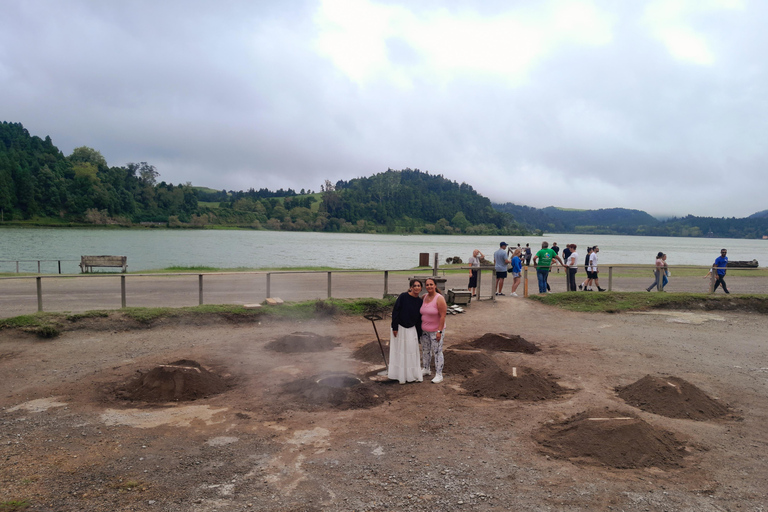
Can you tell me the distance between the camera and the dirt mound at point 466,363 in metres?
9.09

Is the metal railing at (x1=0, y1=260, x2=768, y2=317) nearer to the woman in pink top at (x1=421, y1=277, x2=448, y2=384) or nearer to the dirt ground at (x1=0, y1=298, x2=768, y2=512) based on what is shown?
the dirt ground at (x1=0, y1=298, x2=768, y2=512)

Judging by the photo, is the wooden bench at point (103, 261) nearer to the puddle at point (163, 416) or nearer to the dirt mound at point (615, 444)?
the puddle at point (163, 416)

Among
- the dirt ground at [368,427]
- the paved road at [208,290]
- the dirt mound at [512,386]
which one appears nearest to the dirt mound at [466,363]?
the dirt ground at [368,427]

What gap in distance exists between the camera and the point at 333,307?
47.0ft

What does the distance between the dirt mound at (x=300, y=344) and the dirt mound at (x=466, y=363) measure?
2985mm

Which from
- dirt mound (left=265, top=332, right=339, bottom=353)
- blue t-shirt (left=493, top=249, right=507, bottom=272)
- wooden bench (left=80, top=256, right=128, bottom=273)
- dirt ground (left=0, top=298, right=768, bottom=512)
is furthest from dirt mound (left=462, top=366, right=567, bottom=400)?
wooden bench (left=80, top=256, right=128, bottom=273)

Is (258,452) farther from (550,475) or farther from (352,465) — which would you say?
(550,475)

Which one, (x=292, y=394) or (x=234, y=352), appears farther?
(x=234, y=352)

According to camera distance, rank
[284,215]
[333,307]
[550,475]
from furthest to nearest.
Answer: [284,215]
[333,307]
[550,475]

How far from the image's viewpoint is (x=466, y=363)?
9312 millimetres

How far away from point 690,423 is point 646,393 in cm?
86

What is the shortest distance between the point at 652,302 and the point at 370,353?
11.4 meters

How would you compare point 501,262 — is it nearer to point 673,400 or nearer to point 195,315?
point 673,400

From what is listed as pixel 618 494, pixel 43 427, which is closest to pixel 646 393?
A: pixel 618 494
